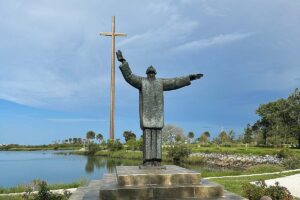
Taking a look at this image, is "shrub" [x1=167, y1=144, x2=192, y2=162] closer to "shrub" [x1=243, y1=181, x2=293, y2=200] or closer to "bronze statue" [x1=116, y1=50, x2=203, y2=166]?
"shrub" [x1=243, y1=181, x2=293, y2=200]

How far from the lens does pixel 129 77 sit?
28.0 ft

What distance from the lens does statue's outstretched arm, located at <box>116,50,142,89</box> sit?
8531 mm

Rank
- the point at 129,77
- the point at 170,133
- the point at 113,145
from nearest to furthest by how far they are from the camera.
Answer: the point at 129,77, the point at 113,145, the point at 170,133

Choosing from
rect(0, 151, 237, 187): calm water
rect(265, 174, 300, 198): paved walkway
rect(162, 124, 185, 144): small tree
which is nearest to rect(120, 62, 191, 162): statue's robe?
rect(265, 174, 300, 198): paved walkway

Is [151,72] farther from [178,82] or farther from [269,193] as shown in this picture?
[269,193]

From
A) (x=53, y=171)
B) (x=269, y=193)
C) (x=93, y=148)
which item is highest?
(x=93, y=148)

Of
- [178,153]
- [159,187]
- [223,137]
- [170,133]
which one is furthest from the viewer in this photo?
[223,137]

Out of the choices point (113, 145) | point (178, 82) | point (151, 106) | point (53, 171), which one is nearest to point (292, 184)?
point (178, 82)

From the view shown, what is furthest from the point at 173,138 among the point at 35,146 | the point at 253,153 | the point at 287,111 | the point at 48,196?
the point at 48,196

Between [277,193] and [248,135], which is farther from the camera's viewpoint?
[248,135]

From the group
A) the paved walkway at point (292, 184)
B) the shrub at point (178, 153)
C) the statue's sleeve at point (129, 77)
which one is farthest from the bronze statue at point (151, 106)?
the shrub at point (178, 153)

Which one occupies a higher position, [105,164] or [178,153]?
[178,153]

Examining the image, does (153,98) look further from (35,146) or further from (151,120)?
Answer: (35,146)

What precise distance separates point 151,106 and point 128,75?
2.90 ft
